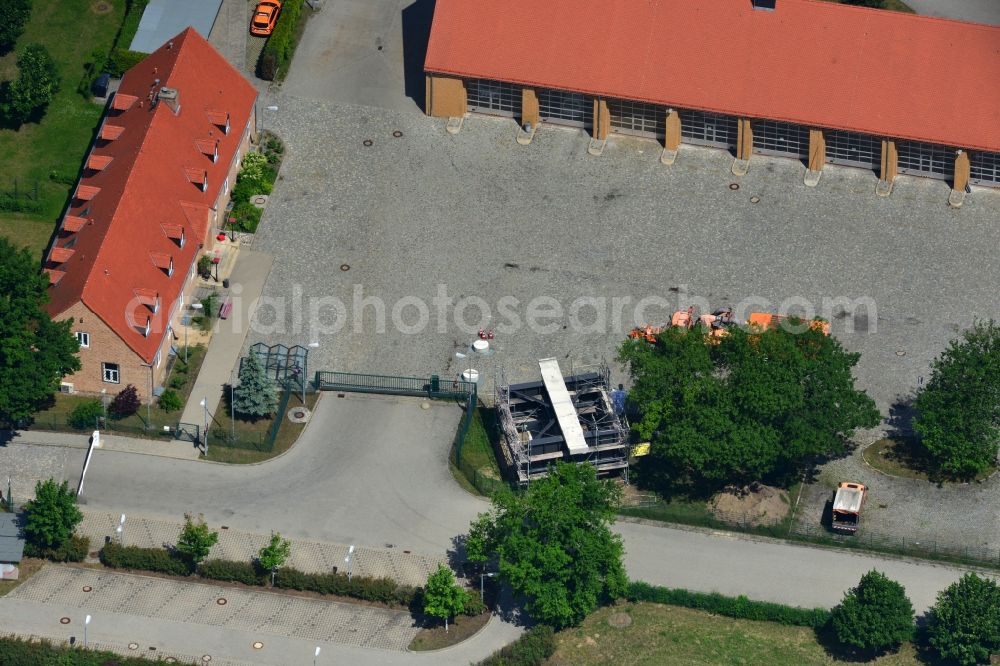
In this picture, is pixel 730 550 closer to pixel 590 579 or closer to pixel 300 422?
pixel 590 579

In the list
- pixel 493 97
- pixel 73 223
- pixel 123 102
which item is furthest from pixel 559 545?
pixel 123 102

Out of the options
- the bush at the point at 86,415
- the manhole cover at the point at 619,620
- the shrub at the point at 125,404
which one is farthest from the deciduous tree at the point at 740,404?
the bush at the point at 86,415

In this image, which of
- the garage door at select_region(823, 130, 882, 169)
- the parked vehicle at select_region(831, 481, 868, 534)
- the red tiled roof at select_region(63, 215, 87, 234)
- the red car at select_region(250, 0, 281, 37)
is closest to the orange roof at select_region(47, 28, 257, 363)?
the red tiled roof at select_region(63, 215, 87, 234)

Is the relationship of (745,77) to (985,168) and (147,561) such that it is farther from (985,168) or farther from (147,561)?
(147,561)

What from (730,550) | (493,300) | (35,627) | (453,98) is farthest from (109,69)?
(730,550)

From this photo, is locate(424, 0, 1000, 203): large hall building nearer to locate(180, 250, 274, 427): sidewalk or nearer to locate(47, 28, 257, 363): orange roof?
locate(47, 28, 257, 363): orange roof

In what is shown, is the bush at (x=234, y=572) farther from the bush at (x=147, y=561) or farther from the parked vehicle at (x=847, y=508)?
the parked vehicle at (x=847, y=508)
